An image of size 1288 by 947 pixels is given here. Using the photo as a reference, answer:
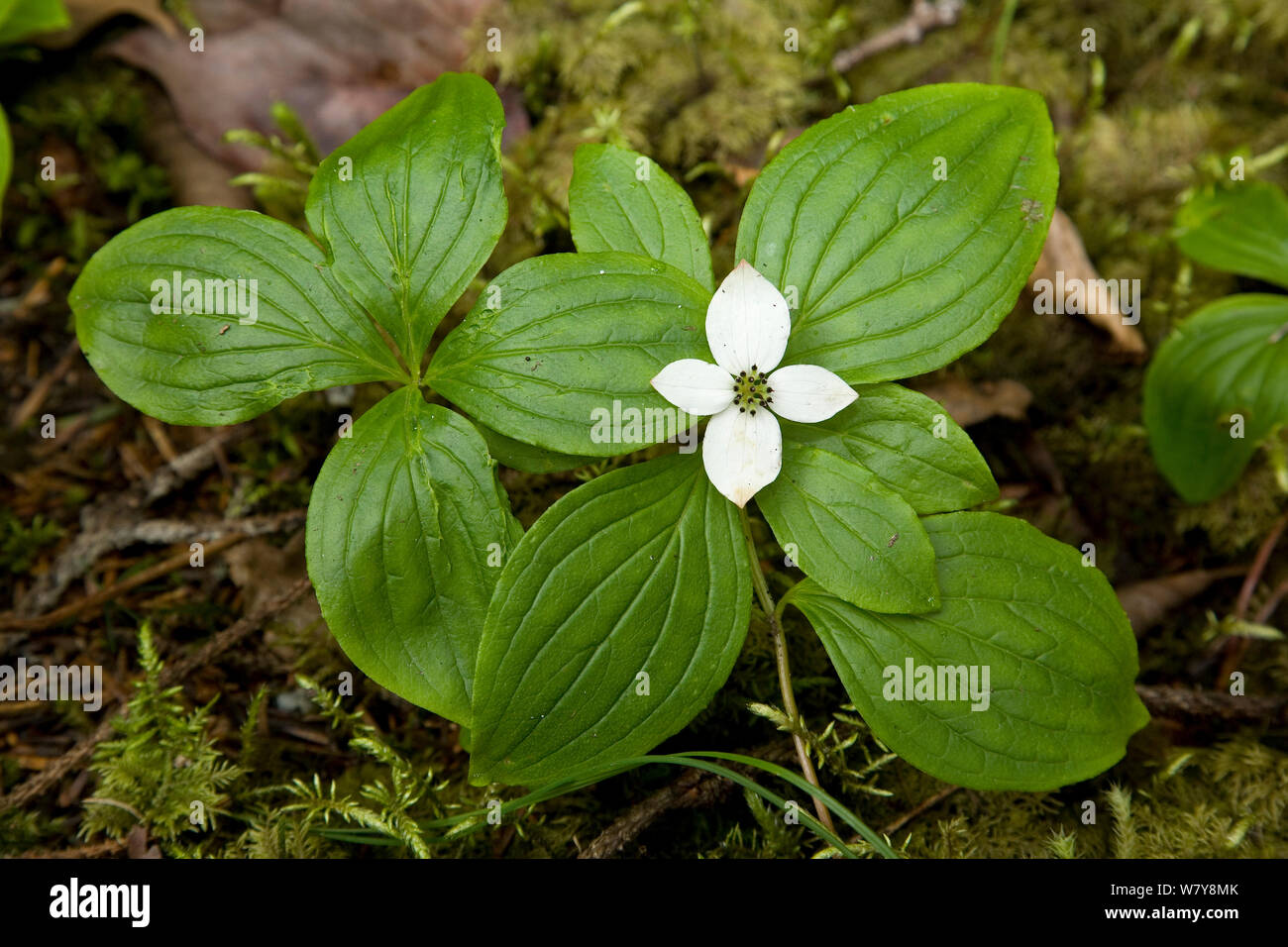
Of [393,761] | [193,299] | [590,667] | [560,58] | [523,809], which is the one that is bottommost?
[523,809]

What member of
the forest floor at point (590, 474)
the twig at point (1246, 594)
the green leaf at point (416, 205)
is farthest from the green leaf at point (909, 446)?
the twig at point (1246, 594)

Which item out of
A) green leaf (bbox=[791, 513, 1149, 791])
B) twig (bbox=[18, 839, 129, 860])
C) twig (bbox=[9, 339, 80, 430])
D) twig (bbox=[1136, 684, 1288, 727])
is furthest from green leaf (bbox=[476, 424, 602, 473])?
twig (bbox=[9, 339, 80, 430])

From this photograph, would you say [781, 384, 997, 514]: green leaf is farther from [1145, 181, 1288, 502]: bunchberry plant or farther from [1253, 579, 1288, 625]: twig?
[1253, 579, 1288, 625]: twig

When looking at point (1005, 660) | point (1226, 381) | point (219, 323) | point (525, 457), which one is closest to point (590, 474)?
point (525, 457)

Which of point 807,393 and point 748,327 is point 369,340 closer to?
point 748,327

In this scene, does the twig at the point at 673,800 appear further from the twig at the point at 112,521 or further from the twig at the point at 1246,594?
the twig at the point at 112,521
